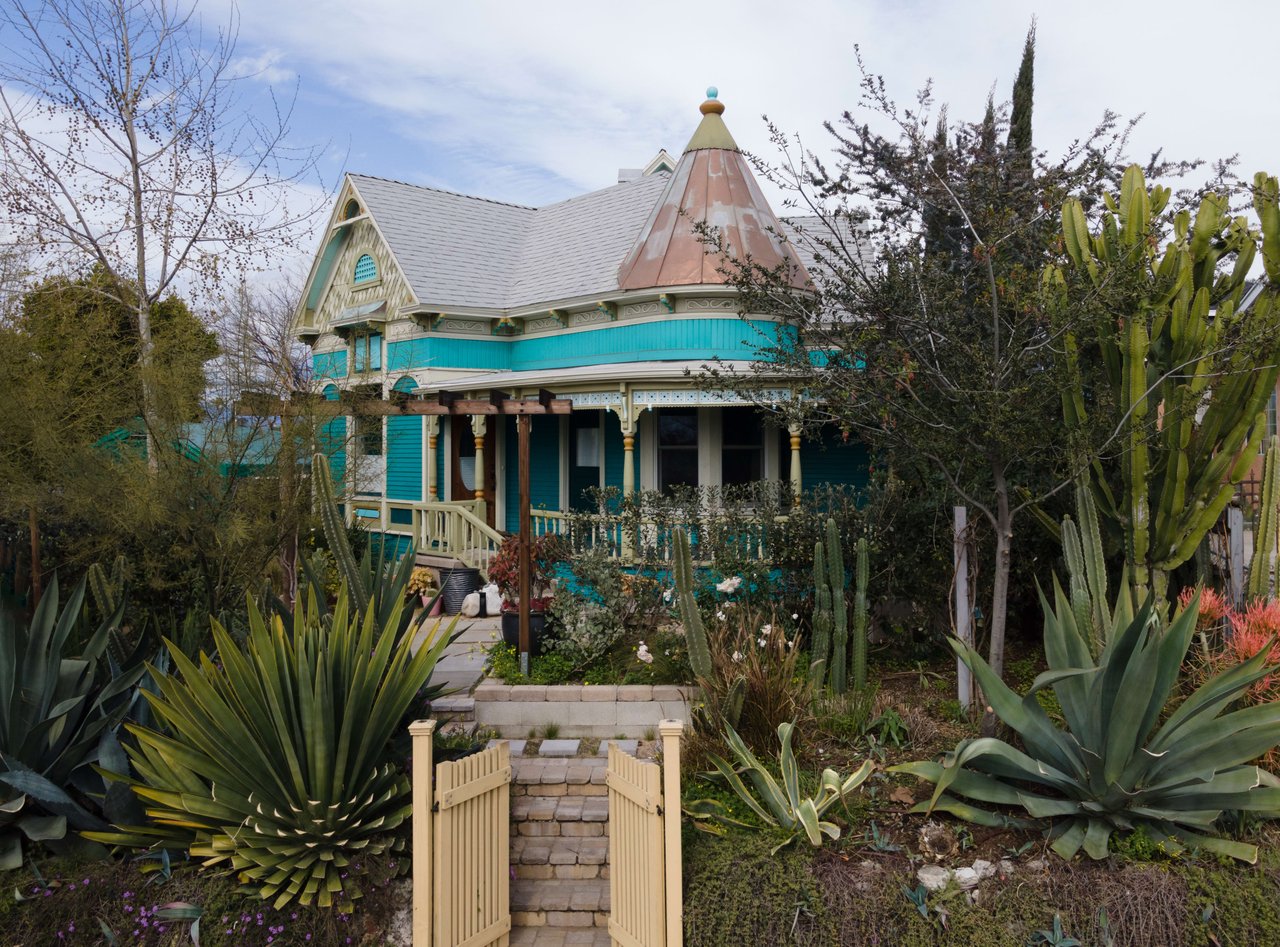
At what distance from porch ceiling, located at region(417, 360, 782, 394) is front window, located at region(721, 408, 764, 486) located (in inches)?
43.6

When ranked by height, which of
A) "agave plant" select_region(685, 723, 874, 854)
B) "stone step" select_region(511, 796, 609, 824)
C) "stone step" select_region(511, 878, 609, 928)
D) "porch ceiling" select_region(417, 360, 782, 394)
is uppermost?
"porch ceiling" select_region(417, 360, 782, 394)

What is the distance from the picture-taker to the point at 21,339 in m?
8.23

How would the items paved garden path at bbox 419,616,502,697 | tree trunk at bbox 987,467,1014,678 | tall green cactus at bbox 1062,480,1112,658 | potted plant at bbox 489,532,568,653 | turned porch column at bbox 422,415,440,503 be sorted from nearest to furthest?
tall green cactus at bbox 1062,480,1112,658 → tree trunk at bbox 987,467,1014,678 → paved garden path at bbox 419,616,502,697 → potted plant at bbox 489,532,568,653 → turned porch column at bbox 422,415,440,503

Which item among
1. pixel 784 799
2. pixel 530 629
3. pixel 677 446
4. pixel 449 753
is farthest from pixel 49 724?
pixel 677 446

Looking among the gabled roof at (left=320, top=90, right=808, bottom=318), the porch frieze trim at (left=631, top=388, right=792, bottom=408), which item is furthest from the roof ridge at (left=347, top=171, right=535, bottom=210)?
the porch frieze trim at (left=631, top=388, right=792, bottom=408)

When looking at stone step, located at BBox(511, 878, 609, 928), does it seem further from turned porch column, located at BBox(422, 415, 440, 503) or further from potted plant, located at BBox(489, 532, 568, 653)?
turned porch column, located at BBox(422, 415, 440, 503)

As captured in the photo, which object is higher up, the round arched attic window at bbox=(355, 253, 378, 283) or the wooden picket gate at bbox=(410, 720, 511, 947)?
the round arched attic window at bbox=(355, 253, 378, 283)

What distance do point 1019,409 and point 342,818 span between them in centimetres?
469

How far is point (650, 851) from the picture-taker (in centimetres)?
434

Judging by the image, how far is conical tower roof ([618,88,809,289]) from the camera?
1299 centimetres

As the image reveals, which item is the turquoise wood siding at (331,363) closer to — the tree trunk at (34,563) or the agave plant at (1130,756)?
the tree trunk at (34,563)

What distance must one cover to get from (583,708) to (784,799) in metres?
2.23

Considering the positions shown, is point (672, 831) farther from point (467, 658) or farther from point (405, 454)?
point (405, 454)

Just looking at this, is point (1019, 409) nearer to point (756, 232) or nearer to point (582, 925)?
point (582, 925)
